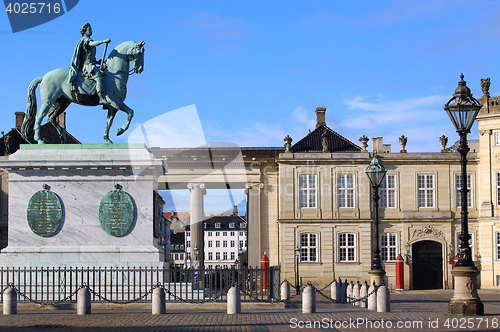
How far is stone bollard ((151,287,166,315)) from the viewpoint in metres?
18.7

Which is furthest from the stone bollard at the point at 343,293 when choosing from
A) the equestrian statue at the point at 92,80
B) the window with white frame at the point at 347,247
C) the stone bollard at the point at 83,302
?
the window with white frame at the point at 347,247

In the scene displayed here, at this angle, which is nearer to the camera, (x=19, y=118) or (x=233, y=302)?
(x=233, y=302)

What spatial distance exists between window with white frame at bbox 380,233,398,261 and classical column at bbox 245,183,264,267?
9.07 meters

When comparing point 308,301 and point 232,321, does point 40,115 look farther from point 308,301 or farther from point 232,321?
point 308,301

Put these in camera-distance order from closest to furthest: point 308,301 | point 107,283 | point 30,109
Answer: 1. point 308,301
2. point 107,283
3. point 30,109

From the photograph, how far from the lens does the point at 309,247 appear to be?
1984 inches

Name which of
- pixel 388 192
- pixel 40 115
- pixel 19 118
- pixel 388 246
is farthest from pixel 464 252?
pixel 19 118

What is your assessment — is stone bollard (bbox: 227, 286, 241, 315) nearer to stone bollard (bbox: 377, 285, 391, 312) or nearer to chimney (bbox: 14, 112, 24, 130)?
stone bollard (bbox: 377, 285, 391, 312)

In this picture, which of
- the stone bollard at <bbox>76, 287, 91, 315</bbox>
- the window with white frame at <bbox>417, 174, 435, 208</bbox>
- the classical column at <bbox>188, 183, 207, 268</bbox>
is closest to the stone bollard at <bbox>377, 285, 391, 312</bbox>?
the stone bollard at <bbox>76, 287, 91, 315</bbox>

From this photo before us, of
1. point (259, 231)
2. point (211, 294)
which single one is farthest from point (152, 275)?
point (259, 231)

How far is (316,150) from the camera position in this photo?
52250mm

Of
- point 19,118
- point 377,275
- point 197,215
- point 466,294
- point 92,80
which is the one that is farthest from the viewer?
point 19,118

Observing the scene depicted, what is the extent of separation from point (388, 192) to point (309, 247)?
713cm

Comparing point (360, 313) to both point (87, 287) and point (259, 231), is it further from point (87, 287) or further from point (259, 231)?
point (259, 231)
